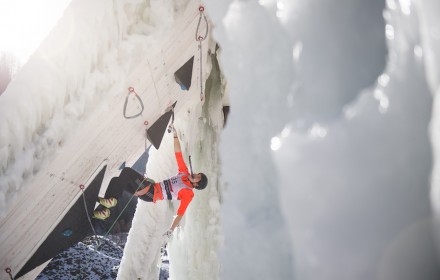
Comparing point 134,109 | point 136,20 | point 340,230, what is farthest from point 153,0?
point 340,230

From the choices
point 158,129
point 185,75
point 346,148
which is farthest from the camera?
point 158,129

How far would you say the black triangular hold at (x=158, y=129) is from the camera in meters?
3.54

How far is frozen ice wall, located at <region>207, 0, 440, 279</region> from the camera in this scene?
0.78 metres

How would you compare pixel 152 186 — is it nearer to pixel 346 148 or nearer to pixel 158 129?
pixel 158 129

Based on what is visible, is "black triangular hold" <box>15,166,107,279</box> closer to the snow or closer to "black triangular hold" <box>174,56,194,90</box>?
"black triangular hold" <box>174,56,194,90</box>

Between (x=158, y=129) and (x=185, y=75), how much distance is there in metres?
0.68

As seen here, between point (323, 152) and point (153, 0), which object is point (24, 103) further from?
point (323, 152)

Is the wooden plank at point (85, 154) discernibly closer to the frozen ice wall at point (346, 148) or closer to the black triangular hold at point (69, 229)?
the black triangular hold at point (69, 229)

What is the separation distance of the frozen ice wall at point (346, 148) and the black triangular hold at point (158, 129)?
2.57 meters

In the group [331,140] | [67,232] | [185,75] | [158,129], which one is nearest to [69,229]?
[67,232]

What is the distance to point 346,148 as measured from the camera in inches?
32.9

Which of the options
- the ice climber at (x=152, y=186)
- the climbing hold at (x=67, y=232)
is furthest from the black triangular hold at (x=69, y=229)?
the ice climber at (x=152, y=186)

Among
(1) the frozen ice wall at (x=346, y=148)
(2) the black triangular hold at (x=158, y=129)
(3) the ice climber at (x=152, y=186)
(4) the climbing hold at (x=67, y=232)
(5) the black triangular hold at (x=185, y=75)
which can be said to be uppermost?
(5) the black triangular hold at (x=185, y=75)

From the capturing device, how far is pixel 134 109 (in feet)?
9.96
